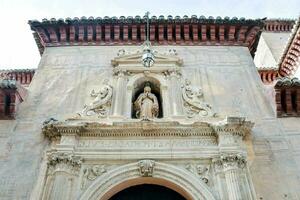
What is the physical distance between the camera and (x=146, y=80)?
31.9ft

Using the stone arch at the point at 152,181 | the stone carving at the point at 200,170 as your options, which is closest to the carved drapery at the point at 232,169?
the stone carving at the point at 200,170

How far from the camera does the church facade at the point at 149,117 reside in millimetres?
7402

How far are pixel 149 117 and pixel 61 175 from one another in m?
2.21

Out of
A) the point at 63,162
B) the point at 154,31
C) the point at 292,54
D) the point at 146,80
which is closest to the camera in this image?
the point at 63,162

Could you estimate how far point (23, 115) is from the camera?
8.82 m

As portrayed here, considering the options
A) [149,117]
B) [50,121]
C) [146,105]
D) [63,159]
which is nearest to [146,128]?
[149,117]

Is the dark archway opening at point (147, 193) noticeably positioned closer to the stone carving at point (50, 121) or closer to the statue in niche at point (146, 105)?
the statue in niche at point (146, 105)

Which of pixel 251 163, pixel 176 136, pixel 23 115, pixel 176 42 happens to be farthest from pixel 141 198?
pixel 176 42

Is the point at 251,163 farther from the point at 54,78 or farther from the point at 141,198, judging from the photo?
the point at 54,78

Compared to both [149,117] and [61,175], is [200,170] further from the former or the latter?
[61,175]

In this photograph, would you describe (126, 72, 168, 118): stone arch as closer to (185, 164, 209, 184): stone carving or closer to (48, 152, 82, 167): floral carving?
(185, 164, 209, 184): stone carving

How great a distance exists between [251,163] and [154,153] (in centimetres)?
183

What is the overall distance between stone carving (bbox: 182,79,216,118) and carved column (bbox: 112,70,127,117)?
1356 mm

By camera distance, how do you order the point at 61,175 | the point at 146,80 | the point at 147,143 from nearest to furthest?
1. the point at 61,175
2. the point at 147,143
3. the point at 146,80
